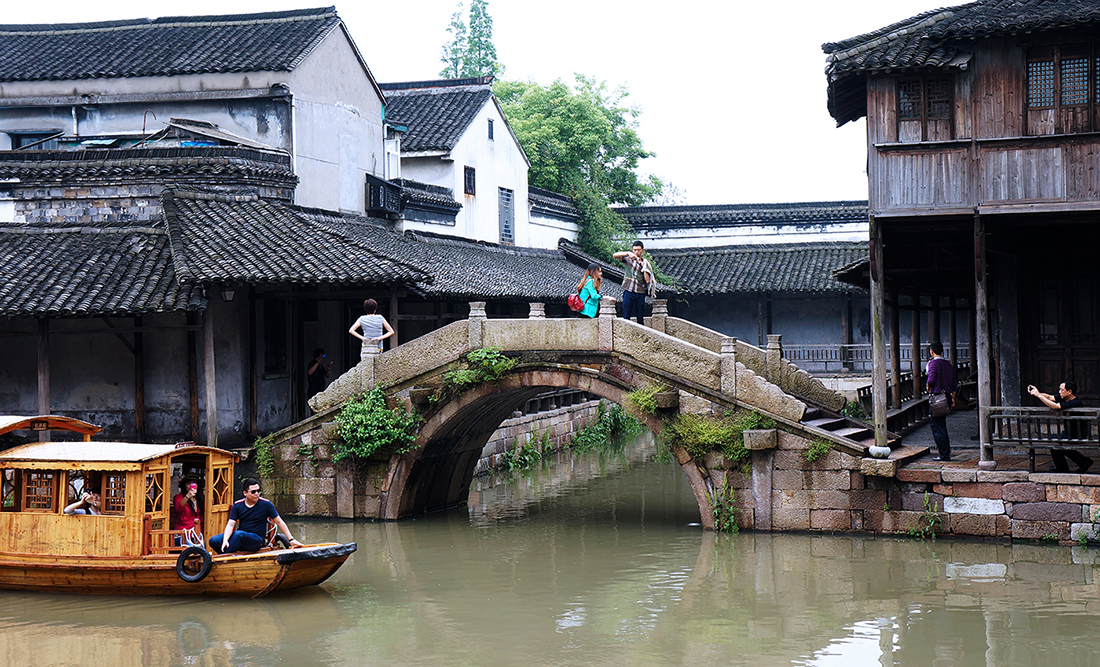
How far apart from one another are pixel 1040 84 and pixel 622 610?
8839 millimetres

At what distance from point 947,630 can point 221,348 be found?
12319 millimetres

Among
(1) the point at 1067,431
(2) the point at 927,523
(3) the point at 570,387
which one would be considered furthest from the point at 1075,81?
(3) the point at 570,387

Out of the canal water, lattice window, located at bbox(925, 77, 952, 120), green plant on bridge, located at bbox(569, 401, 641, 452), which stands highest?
lattice window, located at bbox(925, 77, 952, 120)

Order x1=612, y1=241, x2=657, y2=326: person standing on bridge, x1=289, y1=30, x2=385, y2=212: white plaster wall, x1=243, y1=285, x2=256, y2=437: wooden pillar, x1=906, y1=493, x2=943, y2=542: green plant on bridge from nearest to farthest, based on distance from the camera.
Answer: x1=906, y1=493, x2=943, y2=542: green plant on bridge → x1=612, y1=241, x2=657, y2=326: person standing on bridge → x1=243, y1=285, x2=256, y2=437: wooden pillar → x1=289, y1=30, x2=385, y2=212: white plaster wall

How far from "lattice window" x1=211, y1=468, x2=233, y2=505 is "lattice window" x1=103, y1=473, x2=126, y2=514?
1.04 meters

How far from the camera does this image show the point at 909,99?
1578 centimetres

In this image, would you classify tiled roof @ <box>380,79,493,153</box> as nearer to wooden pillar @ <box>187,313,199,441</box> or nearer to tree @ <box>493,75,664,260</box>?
tree @ <box>493,75,664,260</box>

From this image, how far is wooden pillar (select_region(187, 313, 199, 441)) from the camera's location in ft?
61.7

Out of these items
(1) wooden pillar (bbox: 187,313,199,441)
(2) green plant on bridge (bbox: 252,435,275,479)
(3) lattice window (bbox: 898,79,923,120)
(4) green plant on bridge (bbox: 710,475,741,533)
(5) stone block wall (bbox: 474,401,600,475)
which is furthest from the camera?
(5) stone block wall (bbox: 474,401,600,475)

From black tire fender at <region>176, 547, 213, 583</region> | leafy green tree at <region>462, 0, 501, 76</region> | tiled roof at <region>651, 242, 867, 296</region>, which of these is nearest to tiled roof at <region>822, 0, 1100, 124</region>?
black tire fender at <region>176, 547, 213, 583</region>

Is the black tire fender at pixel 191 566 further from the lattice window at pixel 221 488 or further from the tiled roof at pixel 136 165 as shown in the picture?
the tiled roof at pixel 136 165

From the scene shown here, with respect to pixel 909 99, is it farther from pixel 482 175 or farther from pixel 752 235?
pixel 752 235

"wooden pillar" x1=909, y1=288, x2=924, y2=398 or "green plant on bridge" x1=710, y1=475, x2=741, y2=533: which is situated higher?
"wooden pillar" x1=909, y1=288, x2=924, y2=398

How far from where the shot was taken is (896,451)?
16125mm
